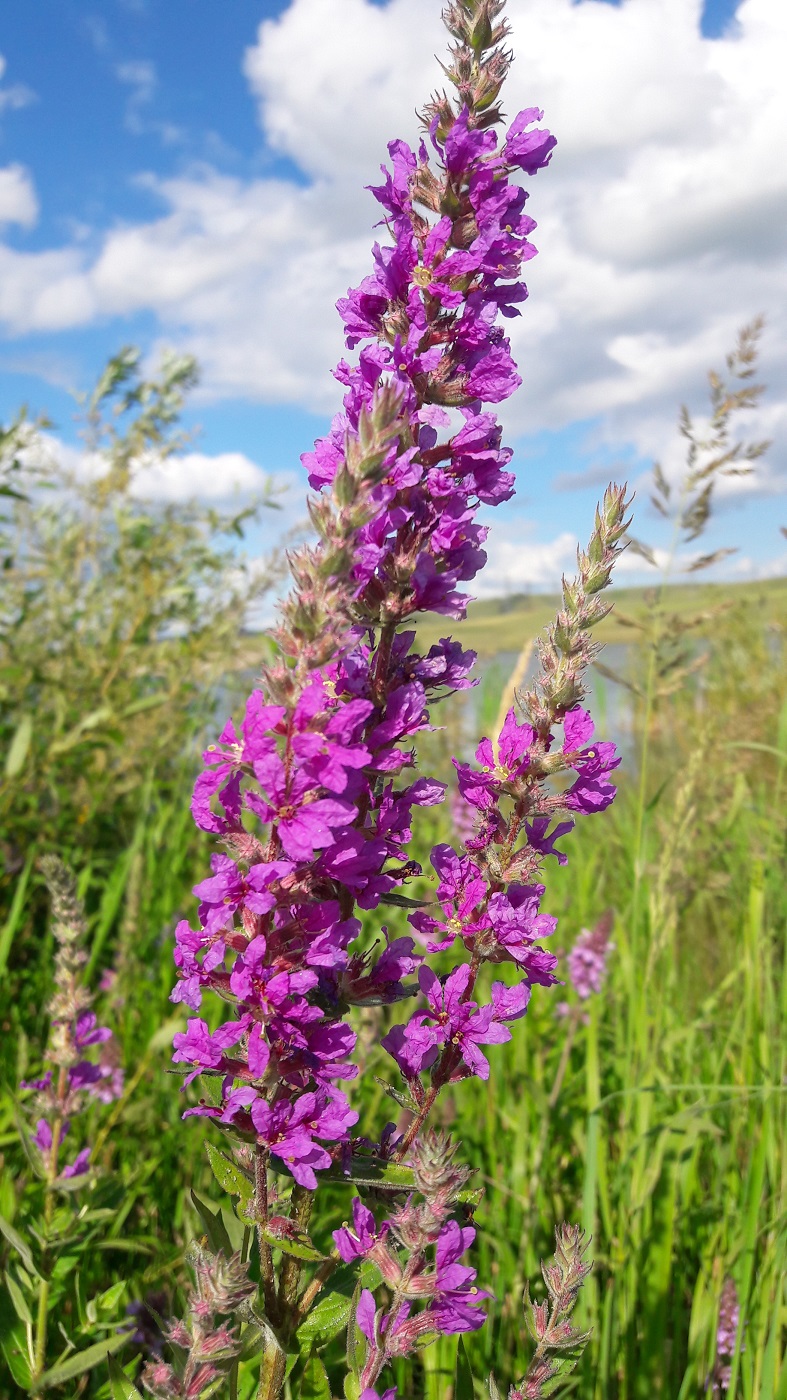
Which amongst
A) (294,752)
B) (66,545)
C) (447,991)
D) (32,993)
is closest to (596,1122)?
(447,991)

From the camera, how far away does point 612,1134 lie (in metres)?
3.31

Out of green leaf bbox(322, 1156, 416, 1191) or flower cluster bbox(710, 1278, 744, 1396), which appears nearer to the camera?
green leaf bbox(322, 1156, 416, 1191)

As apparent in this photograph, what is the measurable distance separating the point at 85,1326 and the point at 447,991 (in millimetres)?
1316

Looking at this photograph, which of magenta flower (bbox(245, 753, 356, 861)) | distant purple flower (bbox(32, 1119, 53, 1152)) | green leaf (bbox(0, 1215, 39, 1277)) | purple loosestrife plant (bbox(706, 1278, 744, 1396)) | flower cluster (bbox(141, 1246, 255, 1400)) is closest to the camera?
flower cluster (bbox(141, 1246, 255, 1400))

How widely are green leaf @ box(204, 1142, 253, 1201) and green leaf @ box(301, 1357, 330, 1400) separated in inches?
11.4

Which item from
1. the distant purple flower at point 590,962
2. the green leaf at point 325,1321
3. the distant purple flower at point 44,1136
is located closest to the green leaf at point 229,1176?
the green leaf at point 325,1321

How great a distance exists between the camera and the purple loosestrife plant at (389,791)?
1.25 meters

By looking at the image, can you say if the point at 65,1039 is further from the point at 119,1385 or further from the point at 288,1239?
the point at 288,1239

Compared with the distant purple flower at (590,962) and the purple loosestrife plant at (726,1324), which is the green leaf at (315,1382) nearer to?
the purple loosestrife plant at (726,1324)

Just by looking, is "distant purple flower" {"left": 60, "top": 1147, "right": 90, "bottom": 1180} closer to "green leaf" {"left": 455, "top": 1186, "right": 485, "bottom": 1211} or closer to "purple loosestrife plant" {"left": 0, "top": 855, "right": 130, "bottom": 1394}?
"purple loosestrife plant" {"left": 0, "top": 855, "right": 130, "bottom": 1394}

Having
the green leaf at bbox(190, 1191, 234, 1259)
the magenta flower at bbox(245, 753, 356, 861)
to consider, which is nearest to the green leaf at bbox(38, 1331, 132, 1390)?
the green leaf at bbox(190, 1191, 234, 1259)


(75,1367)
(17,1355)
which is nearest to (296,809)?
(75,1367)

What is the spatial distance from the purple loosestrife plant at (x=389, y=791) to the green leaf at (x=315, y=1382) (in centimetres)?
3

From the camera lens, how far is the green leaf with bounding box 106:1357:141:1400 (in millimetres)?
1337
